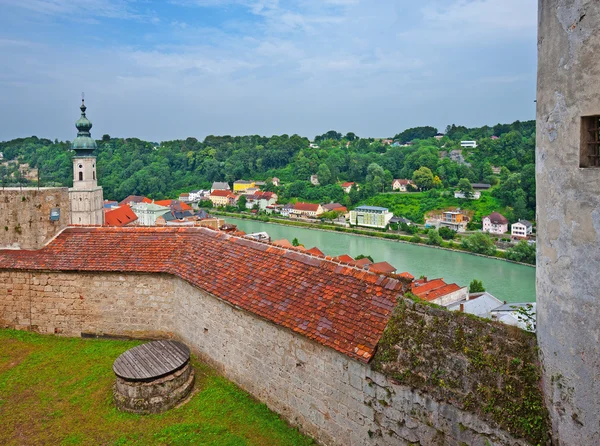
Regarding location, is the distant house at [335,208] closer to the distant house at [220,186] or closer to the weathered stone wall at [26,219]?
the distant house at [220,186]

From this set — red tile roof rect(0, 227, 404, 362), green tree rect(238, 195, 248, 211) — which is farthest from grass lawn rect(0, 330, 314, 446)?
green tree rect(238, 195, 248, 211)

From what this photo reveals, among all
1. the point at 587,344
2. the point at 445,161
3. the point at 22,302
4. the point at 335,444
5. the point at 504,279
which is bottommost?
the point at 504,279

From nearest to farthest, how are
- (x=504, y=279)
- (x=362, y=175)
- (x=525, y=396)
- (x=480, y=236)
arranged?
(x=525, y=396)
(x=504, y=279)
(x=480, y=236)
(x=362, y=175)

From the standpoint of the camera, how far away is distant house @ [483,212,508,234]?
5075 cm

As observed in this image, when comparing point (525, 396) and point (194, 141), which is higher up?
point (194, 141)

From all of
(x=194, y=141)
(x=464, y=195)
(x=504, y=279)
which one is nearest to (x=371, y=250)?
(x=504, y=279)

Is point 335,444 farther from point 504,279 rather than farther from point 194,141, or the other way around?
point 194,141

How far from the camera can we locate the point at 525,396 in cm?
429

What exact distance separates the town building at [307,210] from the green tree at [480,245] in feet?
88.5

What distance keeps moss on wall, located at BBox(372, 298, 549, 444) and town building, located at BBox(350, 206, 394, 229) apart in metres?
52.4

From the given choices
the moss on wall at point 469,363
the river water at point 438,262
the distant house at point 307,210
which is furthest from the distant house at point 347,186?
the moss on wall at point 469,363

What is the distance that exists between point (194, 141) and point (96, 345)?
422ft

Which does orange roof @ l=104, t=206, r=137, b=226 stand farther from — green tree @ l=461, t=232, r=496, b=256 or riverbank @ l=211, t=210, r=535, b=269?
green tree @ l=461, t=232, r=496, b=256

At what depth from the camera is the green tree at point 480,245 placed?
41.7 metres
